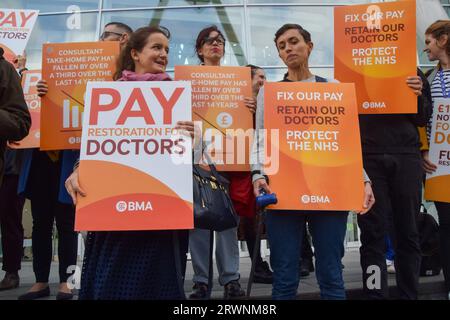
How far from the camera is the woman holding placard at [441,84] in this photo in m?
2.91

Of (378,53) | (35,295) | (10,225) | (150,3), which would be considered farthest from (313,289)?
(150,3)

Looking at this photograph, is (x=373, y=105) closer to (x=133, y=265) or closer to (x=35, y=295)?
(x=133, y=265)

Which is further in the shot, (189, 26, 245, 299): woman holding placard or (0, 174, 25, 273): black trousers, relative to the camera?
(0, 174, 25, 273): black trousers

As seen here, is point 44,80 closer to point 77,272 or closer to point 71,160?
point 71,160

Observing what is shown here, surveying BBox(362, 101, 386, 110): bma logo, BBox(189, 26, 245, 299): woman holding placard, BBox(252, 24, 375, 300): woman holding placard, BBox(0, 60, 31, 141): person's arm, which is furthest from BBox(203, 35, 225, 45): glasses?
BBox(0, 60, 31, 141): person's arm

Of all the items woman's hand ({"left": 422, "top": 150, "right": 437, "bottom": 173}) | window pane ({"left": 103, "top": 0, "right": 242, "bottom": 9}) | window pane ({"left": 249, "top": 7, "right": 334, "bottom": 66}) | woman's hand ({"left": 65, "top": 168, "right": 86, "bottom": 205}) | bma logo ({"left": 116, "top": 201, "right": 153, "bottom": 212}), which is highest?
window pane ({"left": 103, "top": 0, "right": 242, "bottom": 9})

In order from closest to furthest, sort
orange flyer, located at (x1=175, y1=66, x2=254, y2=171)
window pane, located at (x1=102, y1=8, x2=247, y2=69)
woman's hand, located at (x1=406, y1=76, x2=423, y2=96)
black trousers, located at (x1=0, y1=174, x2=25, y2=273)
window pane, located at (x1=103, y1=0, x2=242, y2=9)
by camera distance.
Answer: woman's hand, located at (x1=406, y1=76, x2=423, y2=96) → orange flyer, located at (x1=175, y1=66, x2=254, y2=171) → black trousers, located at (x1=0, y1=174, x2=25, y2=273) → window pane, located at (x1=102, y1=8, x2=247, y2=69) → window pane, located at (x1=103, y1=0, x2=242, y2=9)

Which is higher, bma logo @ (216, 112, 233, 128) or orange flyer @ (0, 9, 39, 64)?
orange flyer @ (0, 9, 39, 64)

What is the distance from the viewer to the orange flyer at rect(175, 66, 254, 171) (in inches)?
113

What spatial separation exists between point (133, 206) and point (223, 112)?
52.6 inches

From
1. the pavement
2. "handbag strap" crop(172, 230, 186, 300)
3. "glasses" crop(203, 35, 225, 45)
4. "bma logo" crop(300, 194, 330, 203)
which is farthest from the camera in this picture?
"glasses" crop(203, 35, 225, 45)

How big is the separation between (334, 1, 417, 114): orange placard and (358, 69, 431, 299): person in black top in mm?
159

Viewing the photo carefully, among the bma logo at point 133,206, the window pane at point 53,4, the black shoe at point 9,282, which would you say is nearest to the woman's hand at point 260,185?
the bma logo at point 133,206

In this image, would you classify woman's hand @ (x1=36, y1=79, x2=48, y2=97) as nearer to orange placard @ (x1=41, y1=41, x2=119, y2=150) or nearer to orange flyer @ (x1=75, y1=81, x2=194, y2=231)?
orange placard @ (x1=41, y1=41, x2=119, y2=150)
